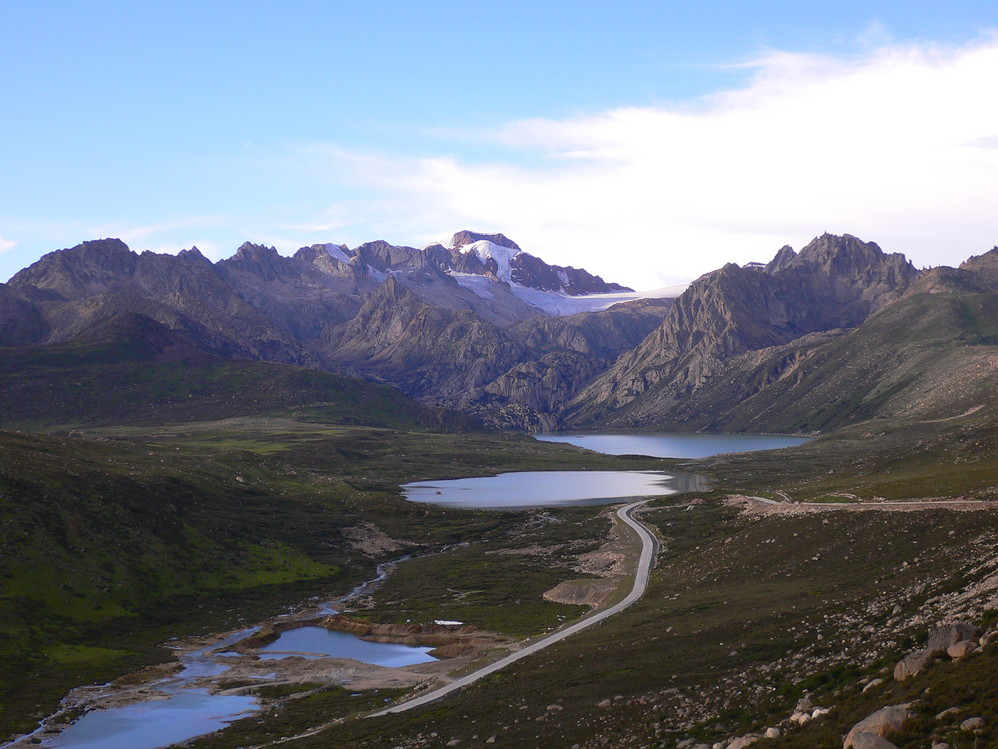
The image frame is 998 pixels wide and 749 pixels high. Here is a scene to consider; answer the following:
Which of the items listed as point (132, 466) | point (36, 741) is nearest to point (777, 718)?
point (36, 741)

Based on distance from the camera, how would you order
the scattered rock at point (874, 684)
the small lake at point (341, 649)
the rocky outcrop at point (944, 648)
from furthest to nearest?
the small lake at point (341, 649) < the scattered rock at point (874, 684) < the rocky outcrop at point (944, 648)

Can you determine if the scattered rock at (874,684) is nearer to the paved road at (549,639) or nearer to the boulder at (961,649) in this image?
the boulder at (961,649)

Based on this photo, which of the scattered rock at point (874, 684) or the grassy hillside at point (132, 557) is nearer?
the scattered rock at point (874, 684)

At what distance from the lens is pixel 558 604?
107 metres

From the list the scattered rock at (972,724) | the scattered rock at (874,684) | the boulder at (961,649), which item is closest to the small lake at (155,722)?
the scattered rock at (874,684)

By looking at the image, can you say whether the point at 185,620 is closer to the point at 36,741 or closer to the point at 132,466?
the point at 36,741

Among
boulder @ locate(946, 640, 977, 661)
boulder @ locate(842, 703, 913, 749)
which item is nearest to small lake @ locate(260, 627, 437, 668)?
boulder @ locate(946, 640, 977, 661)

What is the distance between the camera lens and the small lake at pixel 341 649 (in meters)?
91.1

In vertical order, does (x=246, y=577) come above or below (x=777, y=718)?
below

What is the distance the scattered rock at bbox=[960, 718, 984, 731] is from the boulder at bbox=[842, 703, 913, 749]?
83.1 inches

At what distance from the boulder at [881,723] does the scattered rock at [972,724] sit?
211 centimetres

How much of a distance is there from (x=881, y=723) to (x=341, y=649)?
73.0 metres

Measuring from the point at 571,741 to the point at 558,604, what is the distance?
194 feet

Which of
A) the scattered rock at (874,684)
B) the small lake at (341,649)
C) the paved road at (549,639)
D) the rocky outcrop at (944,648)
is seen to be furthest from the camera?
the small lake at (341,649)
